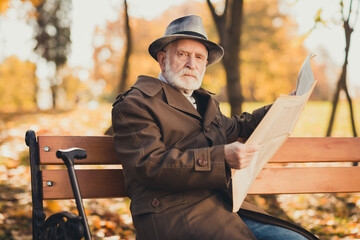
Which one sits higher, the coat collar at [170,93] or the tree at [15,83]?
the tree at [15,83]

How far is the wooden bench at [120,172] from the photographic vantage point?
9.00 ft

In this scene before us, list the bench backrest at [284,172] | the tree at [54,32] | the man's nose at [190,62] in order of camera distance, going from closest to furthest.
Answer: the man's nose at [190,62], the bench backrest at [284,172], the tree at [54,32]

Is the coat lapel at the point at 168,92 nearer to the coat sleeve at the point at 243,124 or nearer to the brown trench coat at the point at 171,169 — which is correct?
the brown trench coat at the point at 171,169

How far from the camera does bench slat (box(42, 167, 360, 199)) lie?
9.46 ft

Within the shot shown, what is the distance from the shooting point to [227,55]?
5.42m

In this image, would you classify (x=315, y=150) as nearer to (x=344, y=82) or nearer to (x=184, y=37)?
(x=184, y=37)

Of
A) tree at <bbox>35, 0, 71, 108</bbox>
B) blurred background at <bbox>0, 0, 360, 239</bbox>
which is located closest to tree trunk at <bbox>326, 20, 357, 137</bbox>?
blurred background at <bbox>0, 0, 360, 239</bbox>

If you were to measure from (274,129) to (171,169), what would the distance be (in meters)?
0.58

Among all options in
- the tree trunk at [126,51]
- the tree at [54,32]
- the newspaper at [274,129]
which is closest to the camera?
the newspaper at [274,129]

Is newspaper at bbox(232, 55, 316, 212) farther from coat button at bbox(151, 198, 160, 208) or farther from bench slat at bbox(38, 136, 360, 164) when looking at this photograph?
bench slat at bbox(38, 136, 360, 164)

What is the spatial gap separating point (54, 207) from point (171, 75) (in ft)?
9.19

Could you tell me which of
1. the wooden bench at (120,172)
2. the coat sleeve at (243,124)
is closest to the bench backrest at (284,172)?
the wooden bench at (120,172)

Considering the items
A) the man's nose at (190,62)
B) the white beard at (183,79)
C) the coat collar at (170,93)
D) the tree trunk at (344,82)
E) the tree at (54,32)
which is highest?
the tree at (54,32)

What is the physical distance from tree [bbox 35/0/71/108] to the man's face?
20.1m
